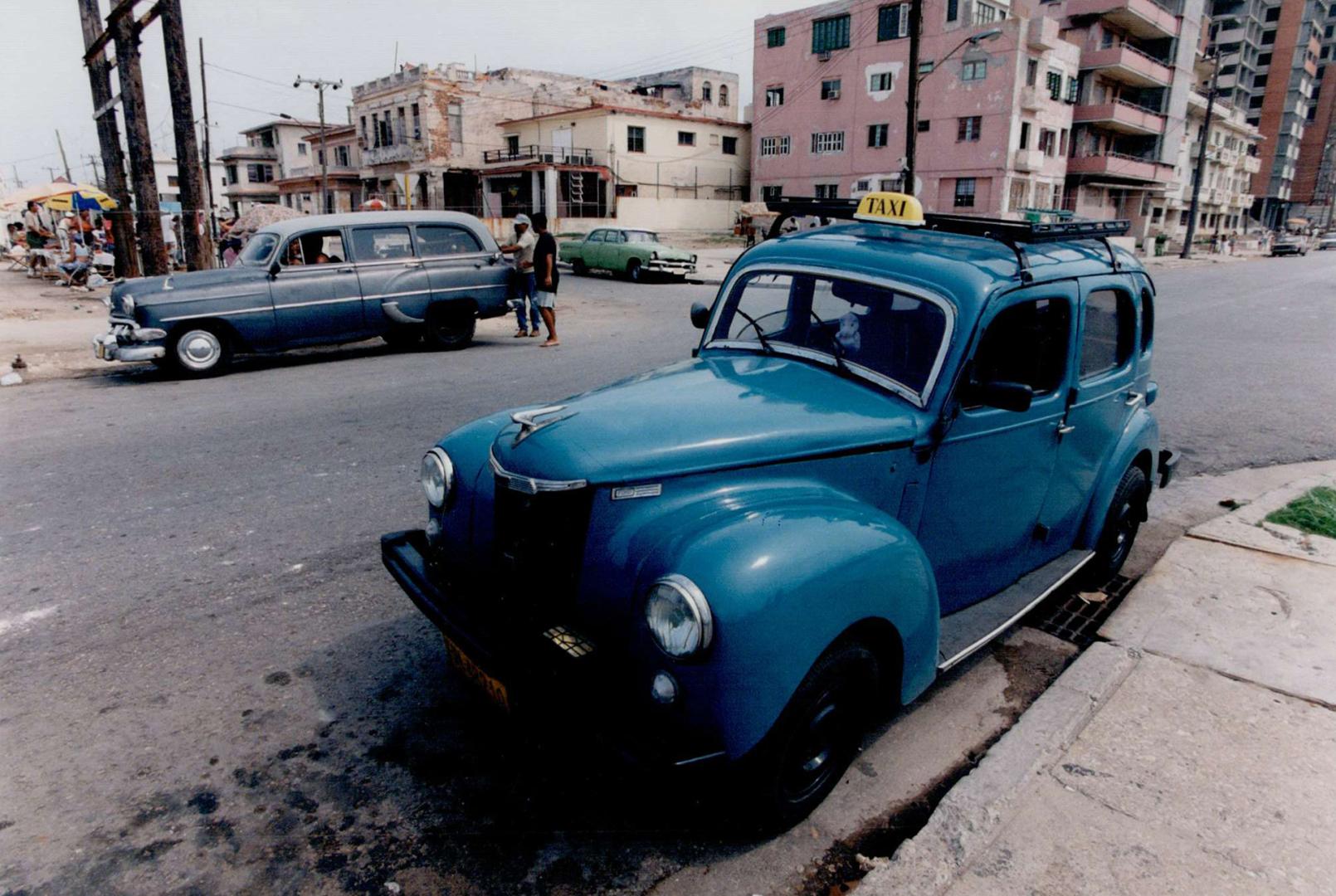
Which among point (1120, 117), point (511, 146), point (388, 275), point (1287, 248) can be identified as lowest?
point (388, 275)

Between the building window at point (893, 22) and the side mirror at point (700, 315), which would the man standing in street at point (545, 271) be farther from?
the building window at point (893, 22)

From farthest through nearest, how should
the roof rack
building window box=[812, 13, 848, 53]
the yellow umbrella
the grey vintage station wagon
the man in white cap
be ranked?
building window box=[812, 13, 848, 53]
the yellow umbrella
the man in white cap
the grey vintage station wagon
the roof rack

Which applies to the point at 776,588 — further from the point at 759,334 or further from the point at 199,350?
the point at 199,350


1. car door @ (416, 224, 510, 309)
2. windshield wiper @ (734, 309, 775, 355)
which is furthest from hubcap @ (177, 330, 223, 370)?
windshield wiper @ (734, 309, 775, 355)

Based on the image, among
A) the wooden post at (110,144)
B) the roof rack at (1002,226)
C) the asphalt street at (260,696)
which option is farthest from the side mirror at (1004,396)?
the wooden post at (110,144)

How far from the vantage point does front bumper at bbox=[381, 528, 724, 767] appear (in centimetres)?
221

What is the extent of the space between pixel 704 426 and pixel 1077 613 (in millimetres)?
2731

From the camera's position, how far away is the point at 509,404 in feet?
26.4

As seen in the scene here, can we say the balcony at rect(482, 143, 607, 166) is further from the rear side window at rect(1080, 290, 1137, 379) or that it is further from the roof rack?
the rear side window at rect(1080, 290, 1137, 379)

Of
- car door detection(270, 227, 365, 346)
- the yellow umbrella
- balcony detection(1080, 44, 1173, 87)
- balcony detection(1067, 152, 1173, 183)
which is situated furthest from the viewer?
balcony detection(1067, 152, 1173, 183)

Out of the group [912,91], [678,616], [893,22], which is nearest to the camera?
[678,616]

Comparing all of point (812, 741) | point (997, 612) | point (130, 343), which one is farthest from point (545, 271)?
point (812, 741)

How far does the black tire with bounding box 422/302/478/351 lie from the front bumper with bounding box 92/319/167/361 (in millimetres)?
3235

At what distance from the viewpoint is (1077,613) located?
14.0 feet
